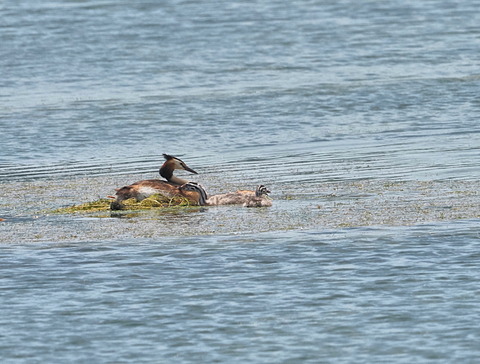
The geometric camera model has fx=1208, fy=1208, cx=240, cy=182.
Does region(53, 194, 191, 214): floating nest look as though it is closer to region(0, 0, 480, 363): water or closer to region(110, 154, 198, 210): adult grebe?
region(110, 154, 198, 210): adult grebe

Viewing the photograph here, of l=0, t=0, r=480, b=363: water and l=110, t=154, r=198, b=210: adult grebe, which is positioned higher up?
l=110, t=154, r=198, b=210: adult grebe

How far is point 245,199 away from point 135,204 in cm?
138

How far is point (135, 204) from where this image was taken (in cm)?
1489

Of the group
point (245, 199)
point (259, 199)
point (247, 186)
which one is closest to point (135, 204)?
point (245, 199)

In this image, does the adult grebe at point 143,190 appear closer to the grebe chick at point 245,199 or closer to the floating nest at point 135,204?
the floating nest at point 135,204

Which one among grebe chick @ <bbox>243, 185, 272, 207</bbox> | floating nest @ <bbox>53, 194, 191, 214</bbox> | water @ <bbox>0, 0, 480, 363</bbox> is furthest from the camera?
floating nest @ <bbox>53, 194, 191, 214</bbox>

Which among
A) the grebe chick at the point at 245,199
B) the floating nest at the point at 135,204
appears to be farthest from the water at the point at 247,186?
the floating nest at the point at 135,204

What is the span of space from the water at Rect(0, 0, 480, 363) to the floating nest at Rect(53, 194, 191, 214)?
289 millimetres

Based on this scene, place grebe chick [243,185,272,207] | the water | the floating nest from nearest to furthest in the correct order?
the water, grebe chick [243,185,272,207], the floating nest

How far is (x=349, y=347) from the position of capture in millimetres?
9297

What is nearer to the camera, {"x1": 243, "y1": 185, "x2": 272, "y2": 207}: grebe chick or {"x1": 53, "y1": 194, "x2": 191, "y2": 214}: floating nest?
{"x1": 243, "y1": 185, "x2": 272, "y2": 207}: grebe chick

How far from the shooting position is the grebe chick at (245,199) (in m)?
14.5

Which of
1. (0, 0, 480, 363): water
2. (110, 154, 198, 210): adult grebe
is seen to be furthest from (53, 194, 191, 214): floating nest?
(0, 0, 480, 363): water

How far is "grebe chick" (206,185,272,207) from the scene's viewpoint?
14492 millimetres
